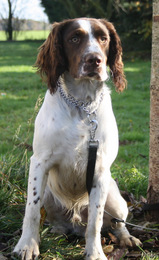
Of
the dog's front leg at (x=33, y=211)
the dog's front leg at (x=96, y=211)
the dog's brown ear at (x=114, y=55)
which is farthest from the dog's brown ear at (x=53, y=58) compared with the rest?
the dog's front leg at (x=96, y=211)

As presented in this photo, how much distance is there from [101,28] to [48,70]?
504 millimetres

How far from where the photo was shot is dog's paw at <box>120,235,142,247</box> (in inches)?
119

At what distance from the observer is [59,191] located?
3.12 meters

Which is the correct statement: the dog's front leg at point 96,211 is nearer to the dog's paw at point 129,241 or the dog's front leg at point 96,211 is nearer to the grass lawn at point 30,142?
the grass lawn at point 30,142

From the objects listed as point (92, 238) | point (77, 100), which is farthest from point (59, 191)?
point (77, 100)

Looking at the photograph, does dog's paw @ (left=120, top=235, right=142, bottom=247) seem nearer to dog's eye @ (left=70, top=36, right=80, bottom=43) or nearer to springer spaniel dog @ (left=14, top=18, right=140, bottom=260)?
springer spaniel dog @ (left=14, top=18, right=140, bottom=260)

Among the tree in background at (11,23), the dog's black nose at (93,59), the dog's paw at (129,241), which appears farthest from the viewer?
the tree in background at (11,23)

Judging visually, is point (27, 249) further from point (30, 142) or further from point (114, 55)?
point (30, 142)

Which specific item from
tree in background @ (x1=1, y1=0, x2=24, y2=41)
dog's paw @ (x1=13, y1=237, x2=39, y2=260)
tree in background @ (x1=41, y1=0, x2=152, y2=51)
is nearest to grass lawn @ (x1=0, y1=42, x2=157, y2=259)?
dog's paw @ (x1=13, y1=237, x2=39, y2=260)

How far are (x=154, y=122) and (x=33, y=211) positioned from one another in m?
1.28

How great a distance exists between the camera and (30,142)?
18.8 ft

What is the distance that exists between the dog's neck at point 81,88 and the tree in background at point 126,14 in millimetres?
11476

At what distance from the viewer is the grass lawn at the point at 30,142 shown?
3084 mm

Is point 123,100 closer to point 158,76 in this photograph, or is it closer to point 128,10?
point 158,76
